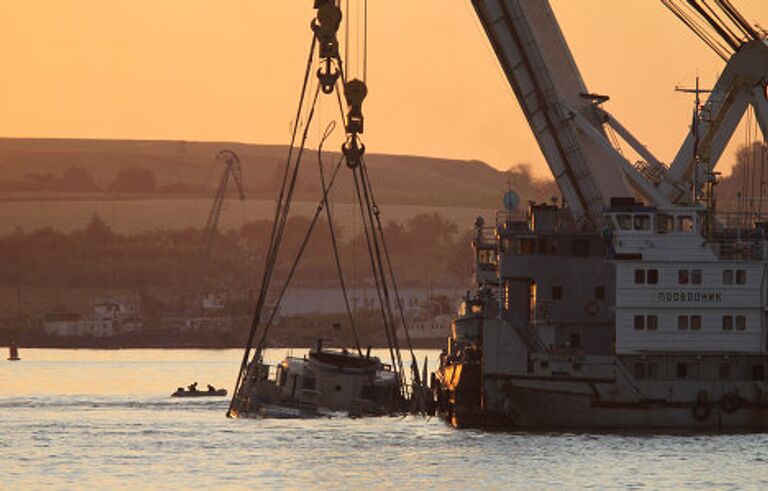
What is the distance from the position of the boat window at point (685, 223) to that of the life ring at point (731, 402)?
6.51m

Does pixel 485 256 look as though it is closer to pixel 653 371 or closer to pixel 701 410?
pixel 653 371

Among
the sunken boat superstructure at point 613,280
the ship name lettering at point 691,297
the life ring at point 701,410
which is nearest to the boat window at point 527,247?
the sunken boat superstructure at point 613,280

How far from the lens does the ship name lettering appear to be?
4193 inches

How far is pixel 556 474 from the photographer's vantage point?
9331 cm

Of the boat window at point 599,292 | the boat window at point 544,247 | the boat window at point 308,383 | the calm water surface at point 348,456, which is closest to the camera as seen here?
the calm water surface at point 348,456

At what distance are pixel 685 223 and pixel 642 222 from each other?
170 centimetres

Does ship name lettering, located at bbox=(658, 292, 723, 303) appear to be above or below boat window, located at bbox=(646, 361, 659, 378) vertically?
above

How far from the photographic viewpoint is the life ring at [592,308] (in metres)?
111

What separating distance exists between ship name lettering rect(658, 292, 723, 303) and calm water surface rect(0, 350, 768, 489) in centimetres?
517

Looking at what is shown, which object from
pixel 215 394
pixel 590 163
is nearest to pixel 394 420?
pixel 590 163

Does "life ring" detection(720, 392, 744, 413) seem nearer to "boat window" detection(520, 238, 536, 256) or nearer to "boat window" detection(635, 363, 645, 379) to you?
"boat window" detection(635, 363, 645, 379)

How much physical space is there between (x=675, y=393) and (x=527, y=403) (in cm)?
563

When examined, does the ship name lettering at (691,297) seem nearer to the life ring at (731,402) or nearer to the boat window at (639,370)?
the boat window at (639,370)

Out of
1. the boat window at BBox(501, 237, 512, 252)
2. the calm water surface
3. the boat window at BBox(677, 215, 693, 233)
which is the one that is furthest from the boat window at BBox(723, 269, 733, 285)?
the boat window at BBox(501, 237, 512, 252)
